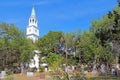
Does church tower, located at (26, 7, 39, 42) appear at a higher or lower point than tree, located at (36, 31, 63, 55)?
higher

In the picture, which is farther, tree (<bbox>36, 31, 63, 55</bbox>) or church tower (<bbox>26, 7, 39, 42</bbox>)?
church tower (<bbox>26, 7, 39, 42</bbox>)

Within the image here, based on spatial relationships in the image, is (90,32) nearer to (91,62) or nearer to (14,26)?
(91,62)

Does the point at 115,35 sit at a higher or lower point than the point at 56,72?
higher

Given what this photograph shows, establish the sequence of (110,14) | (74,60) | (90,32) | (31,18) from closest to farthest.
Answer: (110,14) → (90,32) → (74,60) → (31,18)

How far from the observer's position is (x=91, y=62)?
69938mm

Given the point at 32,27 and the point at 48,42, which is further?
the point at 32,27

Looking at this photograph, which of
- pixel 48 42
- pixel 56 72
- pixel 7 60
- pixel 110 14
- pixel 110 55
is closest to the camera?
pixel 56 72

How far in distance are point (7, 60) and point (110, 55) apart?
2465cm

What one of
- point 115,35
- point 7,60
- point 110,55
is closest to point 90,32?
point 110,55

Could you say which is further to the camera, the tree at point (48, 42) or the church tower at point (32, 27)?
the church tower at point (32, 27)

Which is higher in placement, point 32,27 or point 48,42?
point 32,27

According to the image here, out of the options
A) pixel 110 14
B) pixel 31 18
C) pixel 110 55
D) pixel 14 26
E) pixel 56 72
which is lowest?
pixel 56 72

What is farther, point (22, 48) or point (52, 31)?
point (52, 31)

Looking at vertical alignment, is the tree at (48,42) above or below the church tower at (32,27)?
below
